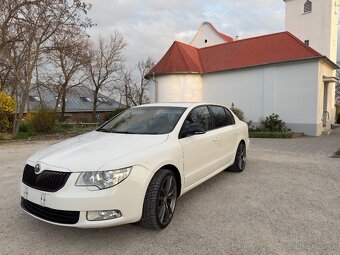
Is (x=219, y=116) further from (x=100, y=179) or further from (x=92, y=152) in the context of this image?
(x=100, y=179)

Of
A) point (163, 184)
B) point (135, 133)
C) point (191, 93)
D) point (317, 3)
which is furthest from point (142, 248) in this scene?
point (317, 3)

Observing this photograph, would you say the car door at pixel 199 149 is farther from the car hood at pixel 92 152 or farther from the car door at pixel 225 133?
the car hood at pixel 92 152

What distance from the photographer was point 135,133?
14.9 feet

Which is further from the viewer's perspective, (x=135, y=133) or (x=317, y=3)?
(x=317, y=3)

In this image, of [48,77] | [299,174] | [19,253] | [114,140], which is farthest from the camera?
[48,77]

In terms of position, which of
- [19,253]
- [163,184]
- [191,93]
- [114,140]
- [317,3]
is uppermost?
[317,3]

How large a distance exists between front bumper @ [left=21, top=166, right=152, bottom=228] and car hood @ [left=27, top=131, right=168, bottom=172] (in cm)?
19

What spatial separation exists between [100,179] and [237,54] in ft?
67.6

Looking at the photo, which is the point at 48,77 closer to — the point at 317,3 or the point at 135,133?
the point at 317,3

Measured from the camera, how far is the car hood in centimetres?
336

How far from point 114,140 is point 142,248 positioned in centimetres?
148

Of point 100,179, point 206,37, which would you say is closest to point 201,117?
point 100,179

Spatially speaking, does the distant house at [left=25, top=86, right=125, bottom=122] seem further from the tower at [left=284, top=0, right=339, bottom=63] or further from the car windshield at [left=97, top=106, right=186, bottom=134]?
the car windshield at [left=97, top=106, right=186, bottom=134]

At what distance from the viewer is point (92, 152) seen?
143 inches
